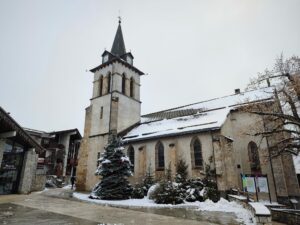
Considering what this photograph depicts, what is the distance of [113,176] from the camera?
16797 millimetres

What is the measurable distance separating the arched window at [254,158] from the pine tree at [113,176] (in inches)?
423

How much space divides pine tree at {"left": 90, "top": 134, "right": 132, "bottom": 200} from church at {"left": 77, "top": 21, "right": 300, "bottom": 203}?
164 inches

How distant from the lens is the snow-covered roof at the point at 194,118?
774 inches

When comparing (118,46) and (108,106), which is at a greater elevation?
(118,46)

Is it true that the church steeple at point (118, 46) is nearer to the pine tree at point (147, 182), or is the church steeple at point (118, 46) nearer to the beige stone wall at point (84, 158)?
the beige stone wall at point (84, 158)

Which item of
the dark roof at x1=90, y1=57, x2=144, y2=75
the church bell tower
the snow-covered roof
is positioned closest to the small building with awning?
the church bell tower

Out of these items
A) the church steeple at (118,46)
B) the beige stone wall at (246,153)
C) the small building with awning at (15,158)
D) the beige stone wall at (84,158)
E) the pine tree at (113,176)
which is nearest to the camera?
the small building with awning at (15,158)

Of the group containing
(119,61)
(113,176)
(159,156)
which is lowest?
(113,176)

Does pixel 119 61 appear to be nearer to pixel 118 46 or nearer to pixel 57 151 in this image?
pixel 118 46

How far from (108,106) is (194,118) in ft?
35.2

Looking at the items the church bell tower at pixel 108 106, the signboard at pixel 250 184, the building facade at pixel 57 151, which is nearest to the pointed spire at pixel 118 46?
the church bell tower at pixel 108 106

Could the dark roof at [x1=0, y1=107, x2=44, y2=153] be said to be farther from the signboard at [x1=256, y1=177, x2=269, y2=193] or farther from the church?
the signboard at [x1=256, y1=177, x2=269, y2=193]

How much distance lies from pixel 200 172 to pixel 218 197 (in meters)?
2.59

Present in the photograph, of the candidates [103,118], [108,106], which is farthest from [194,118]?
[103,118]
